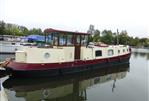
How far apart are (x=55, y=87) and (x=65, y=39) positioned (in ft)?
13.5

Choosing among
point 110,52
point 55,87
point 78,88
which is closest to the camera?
point 55,87

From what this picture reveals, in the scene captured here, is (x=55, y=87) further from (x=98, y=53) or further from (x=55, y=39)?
(x=98, y=53)

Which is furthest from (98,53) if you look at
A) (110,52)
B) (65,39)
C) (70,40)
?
(65,39)

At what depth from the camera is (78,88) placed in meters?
12.1

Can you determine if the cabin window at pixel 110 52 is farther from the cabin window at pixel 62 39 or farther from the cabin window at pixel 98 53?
the cabin window at pixel 62 39

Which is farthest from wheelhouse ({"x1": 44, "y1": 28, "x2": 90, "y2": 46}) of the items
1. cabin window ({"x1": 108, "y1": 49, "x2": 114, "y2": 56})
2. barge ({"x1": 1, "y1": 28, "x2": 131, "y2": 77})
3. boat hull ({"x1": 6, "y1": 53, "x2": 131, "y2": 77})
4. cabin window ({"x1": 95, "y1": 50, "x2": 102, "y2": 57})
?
cabin window ({"x1": 108, "y1": 49, "x2": 114, "y2": 56})

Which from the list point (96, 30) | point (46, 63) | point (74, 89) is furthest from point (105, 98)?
point (96, 30)

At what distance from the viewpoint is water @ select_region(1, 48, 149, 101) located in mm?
10352

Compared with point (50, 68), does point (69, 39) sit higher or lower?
higher

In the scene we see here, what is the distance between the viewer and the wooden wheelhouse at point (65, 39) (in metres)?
14.6

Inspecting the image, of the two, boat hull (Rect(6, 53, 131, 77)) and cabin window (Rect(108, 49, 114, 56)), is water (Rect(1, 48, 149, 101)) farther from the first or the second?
cabin window (Rect(108, 49, 114, 56))

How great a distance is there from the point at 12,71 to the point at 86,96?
4837mm

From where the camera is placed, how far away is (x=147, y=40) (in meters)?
78.0

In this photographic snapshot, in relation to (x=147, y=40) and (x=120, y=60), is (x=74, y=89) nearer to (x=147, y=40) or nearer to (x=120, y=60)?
(x=120, y=60)
